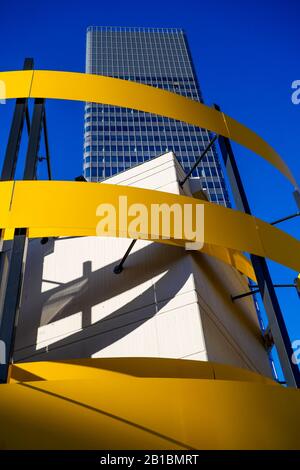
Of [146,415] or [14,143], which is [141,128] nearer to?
[14,143]

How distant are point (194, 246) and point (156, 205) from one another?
180cm

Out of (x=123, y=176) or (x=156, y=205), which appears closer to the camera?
(x=156, y=205)

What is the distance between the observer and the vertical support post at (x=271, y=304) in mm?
6069

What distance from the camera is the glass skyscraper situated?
7994 cm

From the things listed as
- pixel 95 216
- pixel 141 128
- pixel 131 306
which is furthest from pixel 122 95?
pixel 141 128

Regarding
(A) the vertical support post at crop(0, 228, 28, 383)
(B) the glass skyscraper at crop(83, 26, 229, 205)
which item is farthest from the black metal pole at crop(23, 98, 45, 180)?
(B) the glass skyscraper at crop(83, 26, 229, 205)

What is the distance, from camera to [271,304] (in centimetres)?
691

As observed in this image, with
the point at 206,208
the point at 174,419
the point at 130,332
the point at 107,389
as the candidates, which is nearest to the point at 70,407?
the point at 107,389

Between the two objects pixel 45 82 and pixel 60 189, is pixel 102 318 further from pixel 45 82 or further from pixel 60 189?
pixel 45 82

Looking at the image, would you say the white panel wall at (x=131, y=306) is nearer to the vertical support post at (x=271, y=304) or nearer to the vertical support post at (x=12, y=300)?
the vertical support post at (x=271, y=304)

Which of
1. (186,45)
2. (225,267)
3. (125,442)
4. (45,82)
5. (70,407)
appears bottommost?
(125,442)

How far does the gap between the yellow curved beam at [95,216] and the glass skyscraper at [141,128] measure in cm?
5743

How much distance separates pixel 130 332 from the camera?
812 cm

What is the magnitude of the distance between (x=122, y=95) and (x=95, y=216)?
369cm
